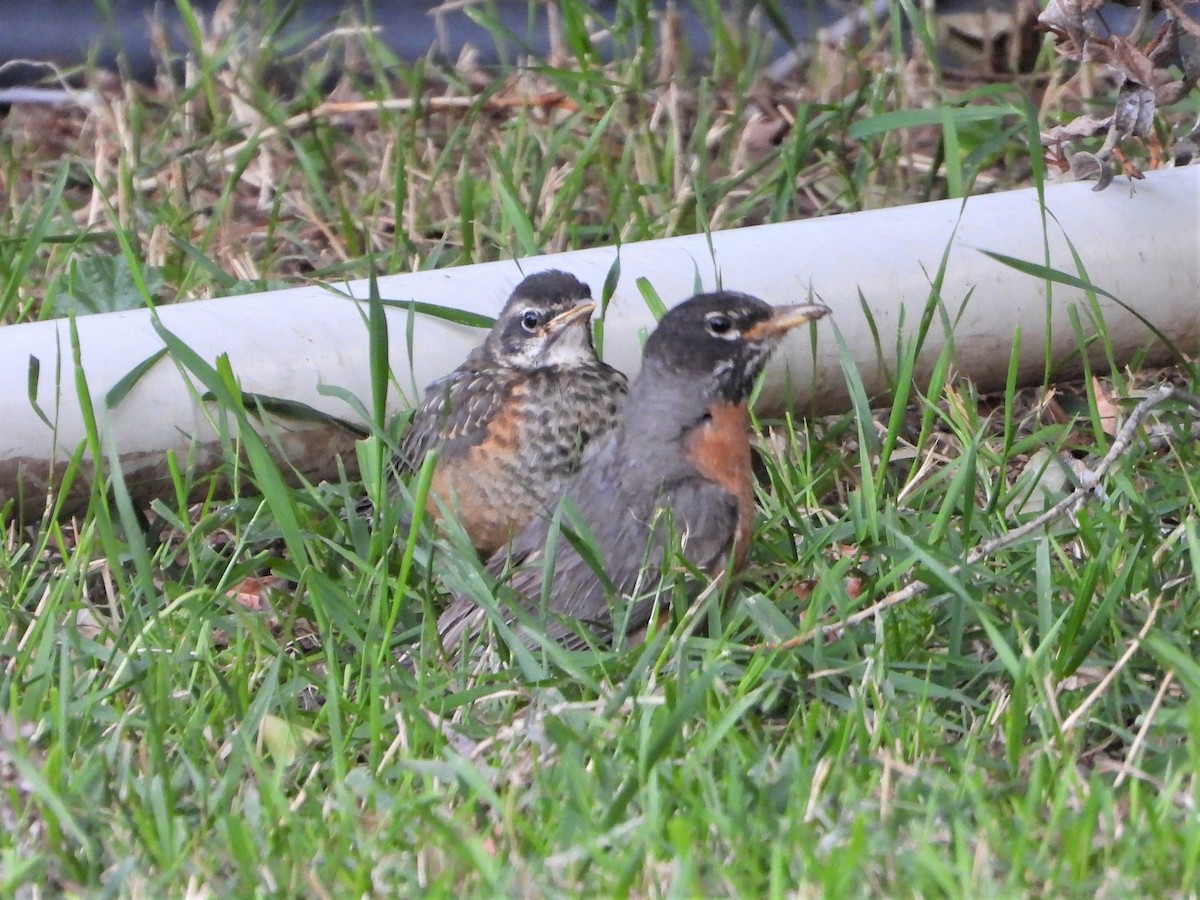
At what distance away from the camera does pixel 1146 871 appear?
2719mm

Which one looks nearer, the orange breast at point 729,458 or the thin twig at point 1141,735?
the thin twig at point 1141,735

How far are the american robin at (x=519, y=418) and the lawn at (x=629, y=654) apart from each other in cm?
18

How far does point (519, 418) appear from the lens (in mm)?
4805

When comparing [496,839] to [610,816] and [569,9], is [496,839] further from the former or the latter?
[569,9]

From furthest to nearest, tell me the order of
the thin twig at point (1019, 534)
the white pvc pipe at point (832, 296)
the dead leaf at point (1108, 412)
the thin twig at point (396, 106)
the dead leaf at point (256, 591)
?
the thin twig at point (396, 106)
the dead leaf at point (1108, 412)
the white pvc pipe at point (832, 296)
the dead leaf at point (256, 591)
the thin twig at point (1019, 534)

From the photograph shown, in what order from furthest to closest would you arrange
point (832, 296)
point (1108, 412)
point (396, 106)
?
1. point (396, 106)
2. point (832, 296)
3. point (1108, 412)

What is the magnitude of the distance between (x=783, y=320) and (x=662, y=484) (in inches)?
21.9

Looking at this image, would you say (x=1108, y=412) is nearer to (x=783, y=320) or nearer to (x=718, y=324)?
(x=783, y=320)

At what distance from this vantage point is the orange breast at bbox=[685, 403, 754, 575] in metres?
4.14

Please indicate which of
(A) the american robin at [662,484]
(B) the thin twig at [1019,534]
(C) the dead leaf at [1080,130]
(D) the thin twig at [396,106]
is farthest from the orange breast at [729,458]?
(D) the thin twig at [396,106]

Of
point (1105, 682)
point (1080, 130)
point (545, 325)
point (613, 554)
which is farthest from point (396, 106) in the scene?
point (1105, 682)

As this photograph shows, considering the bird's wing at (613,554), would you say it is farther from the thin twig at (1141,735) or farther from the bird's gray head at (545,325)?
the thin twig at (1141,735)

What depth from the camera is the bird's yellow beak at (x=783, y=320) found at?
175 inches

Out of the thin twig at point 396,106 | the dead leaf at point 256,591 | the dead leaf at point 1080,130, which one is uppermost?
the thin twig at point 396,106
